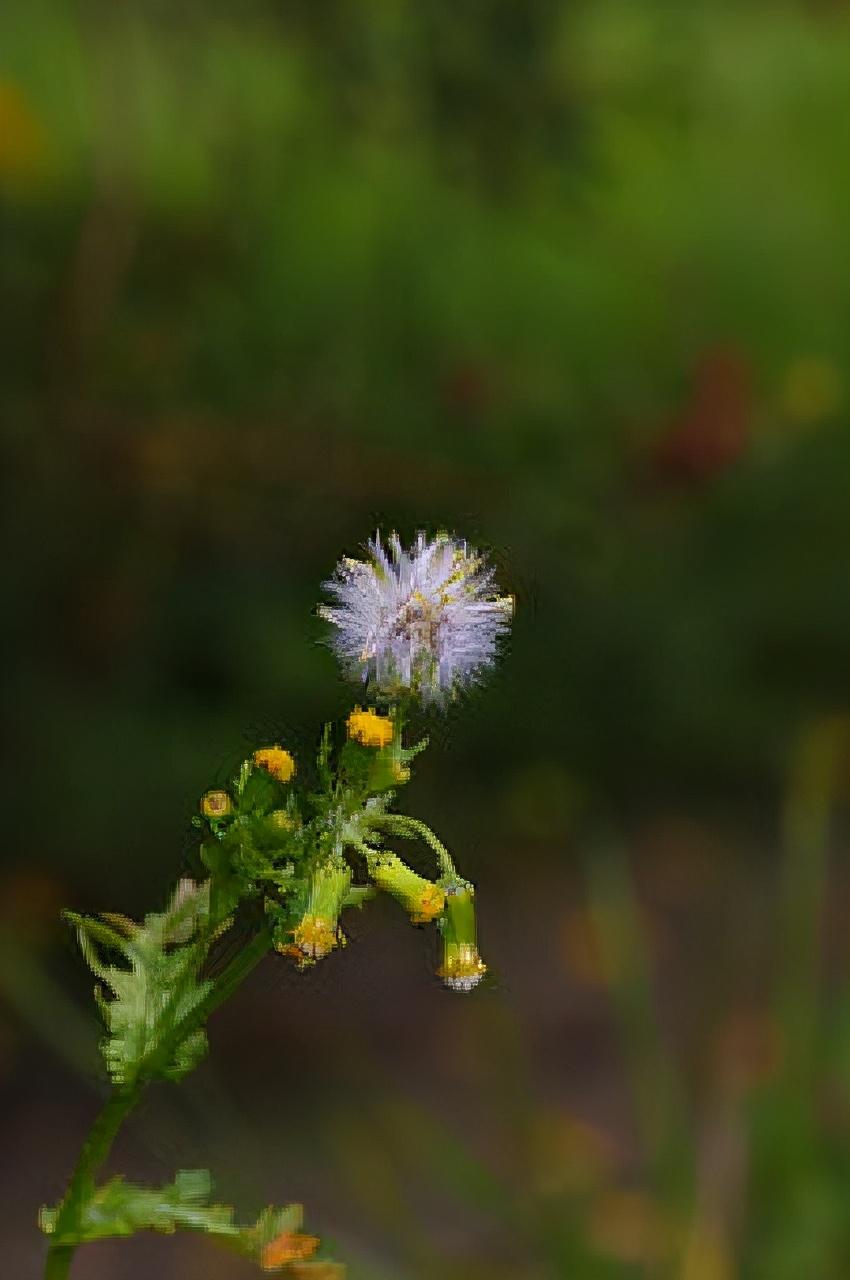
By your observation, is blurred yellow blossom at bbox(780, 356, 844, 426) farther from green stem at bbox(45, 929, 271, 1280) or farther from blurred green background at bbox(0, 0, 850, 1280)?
green stem at bbox(45, 929, 271, 1280)

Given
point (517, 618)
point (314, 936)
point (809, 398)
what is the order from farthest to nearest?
point (517, 618) < point (809, 398) < point (314, 936)

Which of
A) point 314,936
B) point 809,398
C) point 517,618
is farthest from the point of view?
point 517,618

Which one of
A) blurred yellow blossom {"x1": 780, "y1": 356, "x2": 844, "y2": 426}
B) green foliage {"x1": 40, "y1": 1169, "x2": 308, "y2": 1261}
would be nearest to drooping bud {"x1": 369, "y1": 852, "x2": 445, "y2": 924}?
green foliage {"x1": 40, "y1": 1169, "x2": 308, "y2": 1261}

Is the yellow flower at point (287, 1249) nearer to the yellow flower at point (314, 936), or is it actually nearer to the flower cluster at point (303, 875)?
the flower cluster at point (303, 875)

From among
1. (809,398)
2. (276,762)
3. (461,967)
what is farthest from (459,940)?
(809,398)

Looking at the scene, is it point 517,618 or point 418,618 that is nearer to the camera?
point 418,618

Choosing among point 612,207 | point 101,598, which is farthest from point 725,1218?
point 612,207

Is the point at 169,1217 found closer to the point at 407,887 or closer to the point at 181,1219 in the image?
the point at 181,1219

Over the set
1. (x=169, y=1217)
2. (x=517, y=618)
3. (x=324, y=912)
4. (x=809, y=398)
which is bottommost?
(x=169, y=1217)
